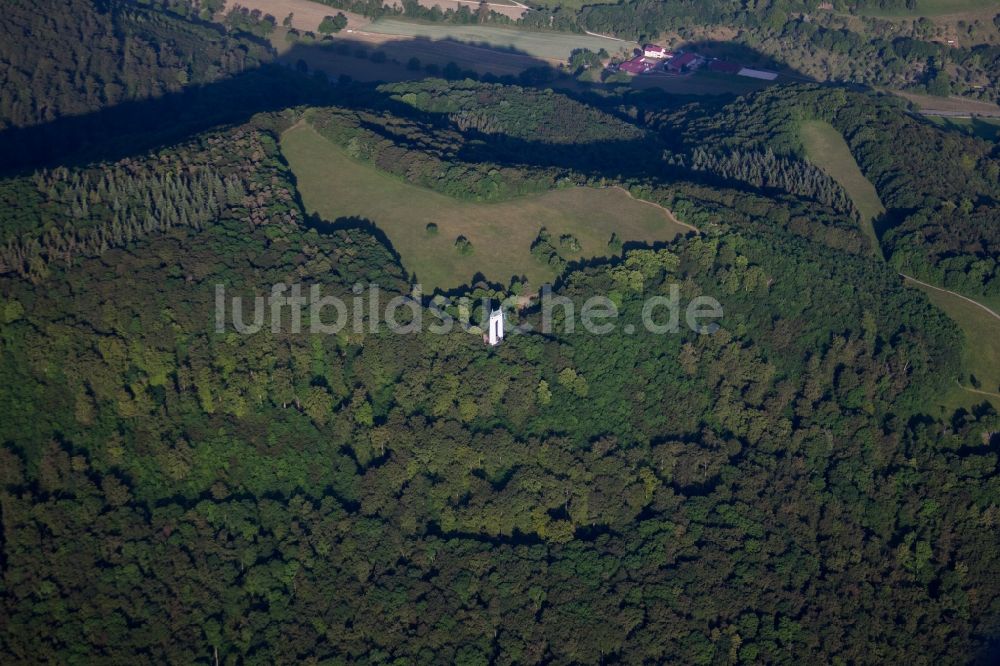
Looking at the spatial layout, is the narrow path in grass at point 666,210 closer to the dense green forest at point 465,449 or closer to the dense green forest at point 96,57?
the dense green forest at point 465,449

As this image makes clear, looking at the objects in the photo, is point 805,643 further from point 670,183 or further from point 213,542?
point 670,183

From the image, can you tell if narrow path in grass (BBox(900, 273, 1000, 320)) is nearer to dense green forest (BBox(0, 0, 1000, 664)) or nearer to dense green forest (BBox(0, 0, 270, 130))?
dense green forest (BBox(0, 0, 1000, 664))

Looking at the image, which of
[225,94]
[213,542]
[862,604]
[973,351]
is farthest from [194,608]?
[225,94]

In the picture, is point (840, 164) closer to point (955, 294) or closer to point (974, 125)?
point (955, 294)

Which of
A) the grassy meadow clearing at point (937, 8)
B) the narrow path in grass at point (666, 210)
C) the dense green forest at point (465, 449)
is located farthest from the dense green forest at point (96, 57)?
the grassy meadow clearing at point (937, 8)

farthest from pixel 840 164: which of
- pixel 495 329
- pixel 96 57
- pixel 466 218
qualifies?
pixel 96 57

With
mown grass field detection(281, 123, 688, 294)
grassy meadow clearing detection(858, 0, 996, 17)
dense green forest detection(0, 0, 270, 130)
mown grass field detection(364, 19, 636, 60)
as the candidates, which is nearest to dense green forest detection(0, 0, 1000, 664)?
mown grass field detection(281, 123, 688, 294)
